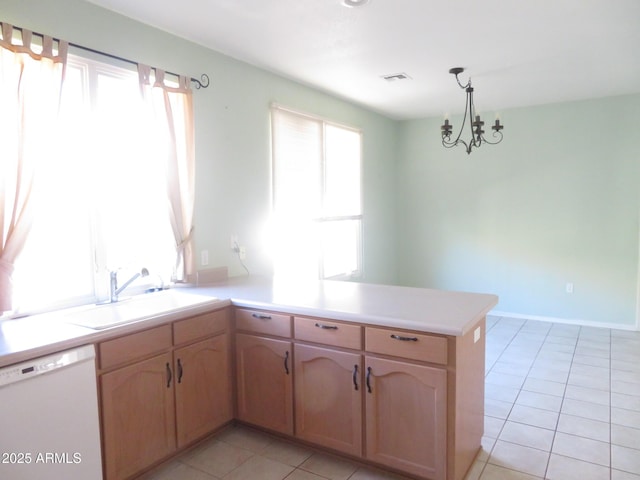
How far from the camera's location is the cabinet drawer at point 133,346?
1.99m

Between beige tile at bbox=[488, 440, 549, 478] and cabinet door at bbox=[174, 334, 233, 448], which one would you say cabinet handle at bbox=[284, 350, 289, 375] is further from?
beige tile at bbox=[488, 440, 549, 478]

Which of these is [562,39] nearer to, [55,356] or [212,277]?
[212,277]

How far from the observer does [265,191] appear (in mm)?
3695

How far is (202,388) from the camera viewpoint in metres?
2.49

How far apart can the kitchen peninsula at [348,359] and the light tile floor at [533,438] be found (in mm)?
113

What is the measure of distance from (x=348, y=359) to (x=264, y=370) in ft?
1.98

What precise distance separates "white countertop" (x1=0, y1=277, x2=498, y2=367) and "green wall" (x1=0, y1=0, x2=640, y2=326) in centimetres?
72

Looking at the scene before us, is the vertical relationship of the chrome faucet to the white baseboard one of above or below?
above

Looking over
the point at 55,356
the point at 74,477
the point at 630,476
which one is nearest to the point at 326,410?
the point at 74,477

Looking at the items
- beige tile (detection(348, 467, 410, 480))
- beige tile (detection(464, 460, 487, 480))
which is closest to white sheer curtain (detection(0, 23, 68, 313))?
beige tile (detection(348, 467, 410, 480))

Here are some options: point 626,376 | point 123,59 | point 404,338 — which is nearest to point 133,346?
point 404,338

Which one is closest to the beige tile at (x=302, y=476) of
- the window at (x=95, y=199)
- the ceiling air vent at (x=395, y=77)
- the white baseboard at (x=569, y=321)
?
the window at (x=95, y=199)

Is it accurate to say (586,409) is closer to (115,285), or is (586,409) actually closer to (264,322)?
(264,322)

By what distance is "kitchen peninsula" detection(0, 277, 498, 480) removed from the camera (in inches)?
78.1
